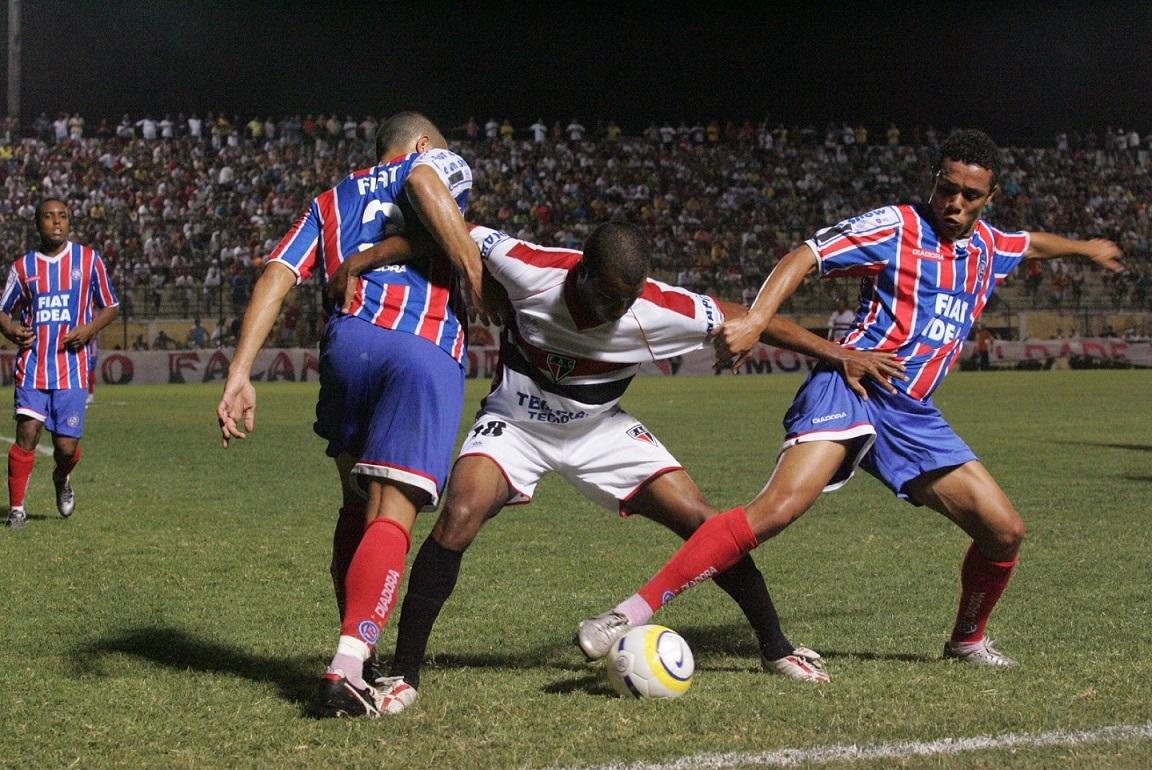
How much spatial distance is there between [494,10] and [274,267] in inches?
1692

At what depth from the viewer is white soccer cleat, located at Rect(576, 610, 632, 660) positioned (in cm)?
446

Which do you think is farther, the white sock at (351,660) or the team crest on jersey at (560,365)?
the team crest on jersey at (560,365)

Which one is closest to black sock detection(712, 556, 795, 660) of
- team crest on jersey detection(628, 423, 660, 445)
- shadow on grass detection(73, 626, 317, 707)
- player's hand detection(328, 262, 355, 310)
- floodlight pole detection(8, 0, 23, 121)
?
team crest on jersey detection(628, 423, 660, 445)

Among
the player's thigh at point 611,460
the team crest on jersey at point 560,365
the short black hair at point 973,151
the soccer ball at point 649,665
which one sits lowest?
the soccer ball at point 649,665

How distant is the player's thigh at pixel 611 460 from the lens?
4719 mm

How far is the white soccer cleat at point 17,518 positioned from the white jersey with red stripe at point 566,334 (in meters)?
5.58

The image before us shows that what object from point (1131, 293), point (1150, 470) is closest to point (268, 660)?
point (1150, 470)

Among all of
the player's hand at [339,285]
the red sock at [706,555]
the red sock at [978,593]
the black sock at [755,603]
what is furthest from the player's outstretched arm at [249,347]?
the red sock at [978,593]

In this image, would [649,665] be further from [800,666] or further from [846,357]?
[846,357]

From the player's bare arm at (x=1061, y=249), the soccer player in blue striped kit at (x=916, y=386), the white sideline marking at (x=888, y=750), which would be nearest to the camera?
the white sideline marking at (x=888, y=750)

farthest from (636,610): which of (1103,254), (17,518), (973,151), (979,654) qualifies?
(17,518)

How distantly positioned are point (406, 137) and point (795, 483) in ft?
6.06

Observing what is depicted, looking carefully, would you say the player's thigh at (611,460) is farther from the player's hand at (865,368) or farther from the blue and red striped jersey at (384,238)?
the player's hand at (865,368)

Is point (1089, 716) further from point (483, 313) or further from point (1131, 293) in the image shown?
point (1131, 293)
